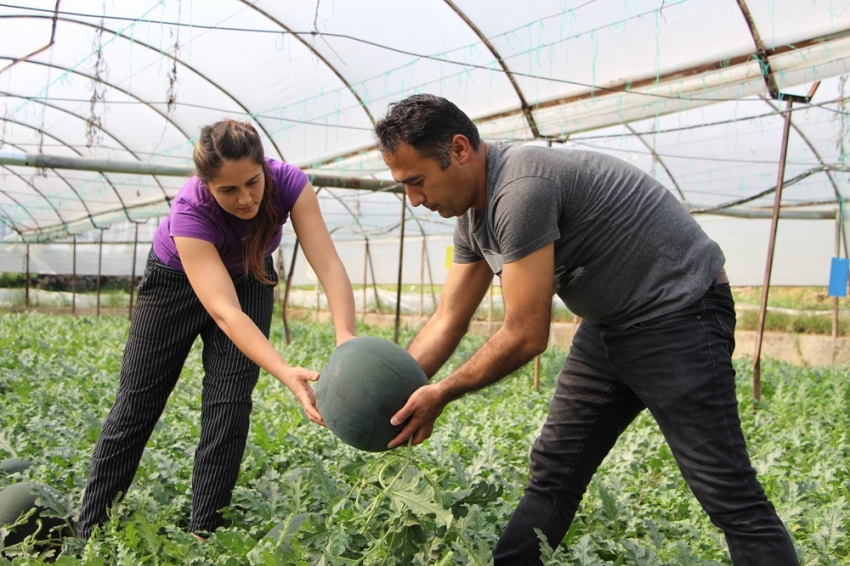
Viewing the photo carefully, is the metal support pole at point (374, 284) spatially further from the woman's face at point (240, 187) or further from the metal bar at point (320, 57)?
the woman's face at point (240, 187)

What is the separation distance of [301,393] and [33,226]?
70.7 ft

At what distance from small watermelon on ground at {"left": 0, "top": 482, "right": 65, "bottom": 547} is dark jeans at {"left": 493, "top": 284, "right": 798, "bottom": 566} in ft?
7.08

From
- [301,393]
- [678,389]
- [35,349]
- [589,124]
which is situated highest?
[589,124]

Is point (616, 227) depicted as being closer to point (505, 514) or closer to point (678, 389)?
point (678, 389)

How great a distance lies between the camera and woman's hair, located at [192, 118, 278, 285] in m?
2.98

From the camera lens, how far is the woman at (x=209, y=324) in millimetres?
3246

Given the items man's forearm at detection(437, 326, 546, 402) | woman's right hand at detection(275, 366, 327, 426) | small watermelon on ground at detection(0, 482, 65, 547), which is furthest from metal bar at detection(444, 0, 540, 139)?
small watermelon on ground at detection(0, 482, 65, 547)

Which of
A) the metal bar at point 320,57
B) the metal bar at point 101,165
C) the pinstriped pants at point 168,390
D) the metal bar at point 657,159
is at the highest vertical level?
the metal bar at point 320,57

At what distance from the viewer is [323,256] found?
3.39 m

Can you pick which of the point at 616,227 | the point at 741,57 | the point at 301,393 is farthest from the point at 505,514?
the point at 741,57

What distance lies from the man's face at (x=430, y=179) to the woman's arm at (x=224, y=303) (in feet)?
2.83

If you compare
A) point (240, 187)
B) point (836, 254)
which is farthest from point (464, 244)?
point (836, 254)

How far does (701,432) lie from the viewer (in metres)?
2.50

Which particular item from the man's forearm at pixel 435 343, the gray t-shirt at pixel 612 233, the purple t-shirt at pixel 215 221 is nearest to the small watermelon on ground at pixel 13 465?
the purple t-shirt at pixel 215 221
